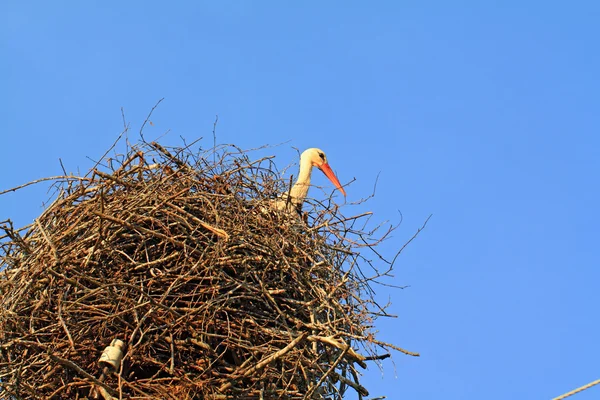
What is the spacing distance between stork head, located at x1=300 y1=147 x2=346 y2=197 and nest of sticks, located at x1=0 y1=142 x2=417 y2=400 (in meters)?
1.74

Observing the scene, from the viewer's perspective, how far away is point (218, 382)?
3.62 m

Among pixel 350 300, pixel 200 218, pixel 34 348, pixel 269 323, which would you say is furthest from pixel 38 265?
pixel 350 300

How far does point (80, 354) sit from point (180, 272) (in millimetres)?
516

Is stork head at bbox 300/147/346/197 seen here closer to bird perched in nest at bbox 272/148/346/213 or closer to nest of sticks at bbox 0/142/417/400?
bird perched in nest at bbox 272/148/346/213

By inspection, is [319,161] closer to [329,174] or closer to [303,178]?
[329,174]

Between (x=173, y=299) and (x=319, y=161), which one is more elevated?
(x=319, y=161)

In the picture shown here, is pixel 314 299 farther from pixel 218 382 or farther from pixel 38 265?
pixel 38 265

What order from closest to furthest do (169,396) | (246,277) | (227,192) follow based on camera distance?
(169,396) < (246,277) < (227,192)

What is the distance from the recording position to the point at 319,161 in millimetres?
6051

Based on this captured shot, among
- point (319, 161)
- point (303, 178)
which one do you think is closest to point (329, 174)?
point (319, 161)

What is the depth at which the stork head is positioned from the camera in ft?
19.4

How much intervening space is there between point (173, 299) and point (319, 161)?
2.40m

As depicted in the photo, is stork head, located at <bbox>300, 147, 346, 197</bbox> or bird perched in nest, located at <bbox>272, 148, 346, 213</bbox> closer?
bird perched in nest, located at <bbox>272, 148, 346, 213</bbox>

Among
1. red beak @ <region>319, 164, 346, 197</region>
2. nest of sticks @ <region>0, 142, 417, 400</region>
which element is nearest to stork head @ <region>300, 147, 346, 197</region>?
red beak @ <region>319, 164, 346, 197</region>
